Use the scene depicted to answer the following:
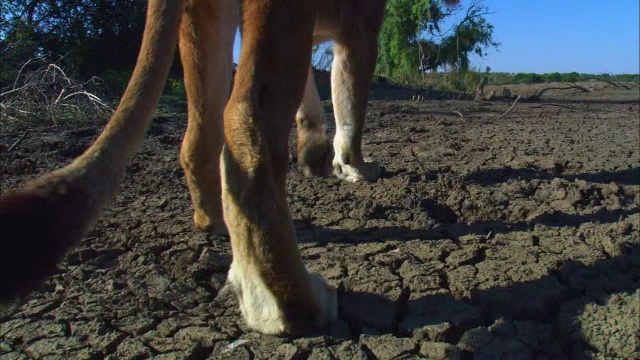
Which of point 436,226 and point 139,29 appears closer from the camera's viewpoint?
point 436,226

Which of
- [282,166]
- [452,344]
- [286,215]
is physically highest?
[282,166]

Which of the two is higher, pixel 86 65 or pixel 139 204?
pixel 86 65

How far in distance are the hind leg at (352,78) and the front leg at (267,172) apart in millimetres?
1713

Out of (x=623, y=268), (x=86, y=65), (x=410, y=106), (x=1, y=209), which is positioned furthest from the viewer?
(x=86, y=65)

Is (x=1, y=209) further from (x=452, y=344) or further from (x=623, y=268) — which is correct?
(x=623, y=268)

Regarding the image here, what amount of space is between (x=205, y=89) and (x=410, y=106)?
7.24 meters

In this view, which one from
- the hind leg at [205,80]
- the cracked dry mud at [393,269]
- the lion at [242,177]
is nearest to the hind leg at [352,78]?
the cracked dry mud at [393,269]

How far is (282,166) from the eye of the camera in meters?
2.57

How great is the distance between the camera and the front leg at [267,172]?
2.43m

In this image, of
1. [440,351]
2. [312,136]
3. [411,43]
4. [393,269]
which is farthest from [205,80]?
[411,43]

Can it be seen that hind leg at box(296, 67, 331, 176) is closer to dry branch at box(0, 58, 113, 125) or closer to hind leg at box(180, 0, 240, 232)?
hind leg at box(180, 0, 240, 232)

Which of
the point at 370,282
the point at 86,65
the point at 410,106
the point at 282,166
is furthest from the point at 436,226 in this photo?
the point at 86,65

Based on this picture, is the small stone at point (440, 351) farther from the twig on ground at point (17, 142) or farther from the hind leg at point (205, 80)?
the twig on ground at point (17, 142)

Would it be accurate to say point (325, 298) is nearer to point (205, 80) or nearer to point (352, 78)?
point (205, 80)
